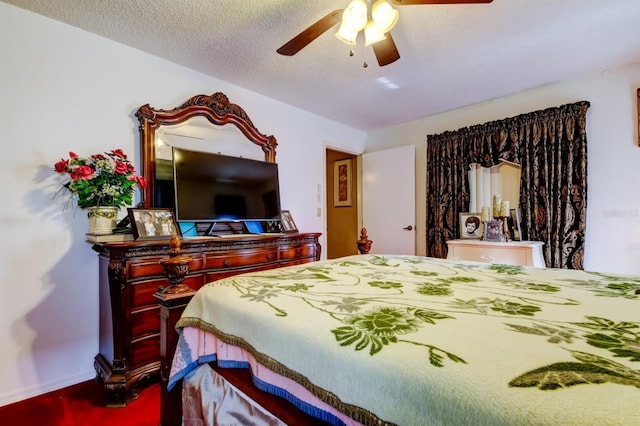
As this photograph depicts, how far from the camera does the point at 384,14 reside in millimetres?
1519

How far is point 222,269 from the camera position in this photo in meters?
2.28

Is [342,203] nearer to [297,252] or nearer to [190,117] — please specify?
[297,252]

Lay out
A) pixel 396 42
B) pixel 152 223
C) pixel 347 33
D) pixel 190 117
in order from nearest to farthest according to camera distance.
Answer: pixel 347 33
pixel 152 223
pixel 396 42
pixel 190 117

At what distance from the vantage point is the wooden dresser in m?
1.83

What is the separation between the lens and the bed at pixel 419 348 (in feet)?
1.61

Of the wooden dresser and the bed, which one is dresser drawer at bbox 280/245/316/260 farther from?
the bed

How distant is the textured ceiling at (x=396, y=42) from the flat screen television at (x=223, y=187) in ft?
2.74

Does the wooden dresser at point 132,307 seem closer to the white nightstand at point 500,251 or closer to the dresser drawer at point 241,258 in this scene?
the dresser drawer at point 241,258

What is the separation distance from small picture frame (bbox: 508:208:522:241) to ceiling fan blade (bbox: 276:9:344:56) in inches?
109

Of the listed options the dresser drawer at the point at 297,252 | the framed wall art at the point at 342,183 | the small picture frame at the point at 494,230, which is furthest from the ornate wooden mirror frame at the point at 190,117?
the small picture frame at the point at 494,230

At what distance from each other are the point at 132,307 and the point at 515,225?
140 inches

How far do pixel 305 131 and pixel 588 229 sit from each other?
3.12 m

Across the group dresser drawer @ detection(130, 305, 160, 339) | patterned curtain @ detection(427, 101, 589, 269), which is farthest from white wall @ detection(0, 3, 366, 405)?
patterned curtain @ detection(427, 101, 589, 269)

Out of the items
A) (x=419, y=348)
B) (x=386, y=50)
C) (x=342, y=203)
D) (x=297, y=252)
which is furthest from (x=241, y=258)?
(x=342, y=203)
